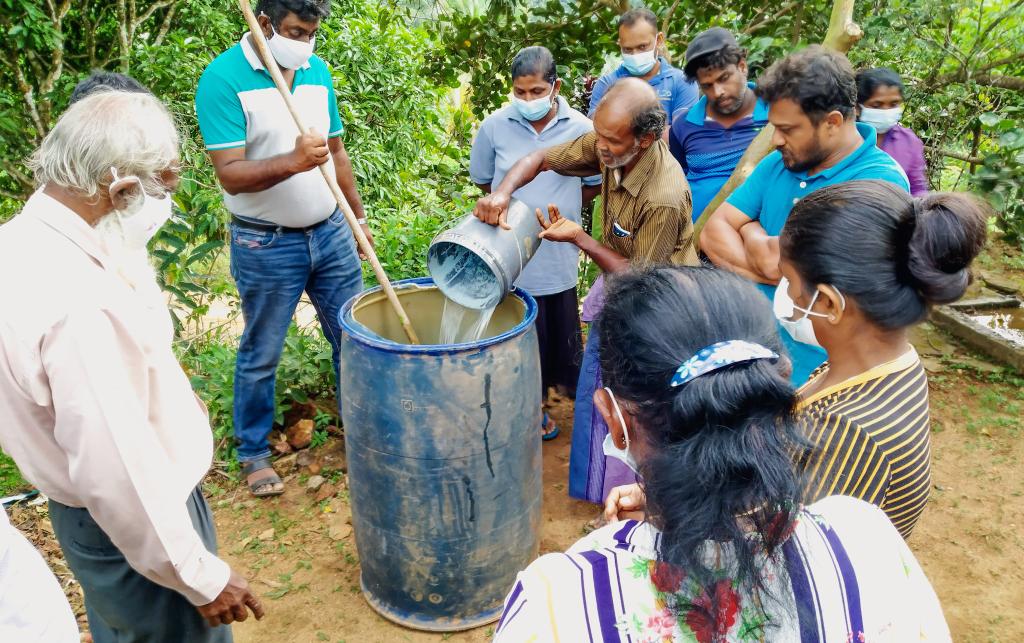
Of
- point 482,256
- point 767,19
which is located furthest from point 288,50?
point 767,19

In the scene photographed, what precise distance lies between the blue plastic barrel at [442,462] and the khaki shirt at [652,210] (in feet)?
1.50

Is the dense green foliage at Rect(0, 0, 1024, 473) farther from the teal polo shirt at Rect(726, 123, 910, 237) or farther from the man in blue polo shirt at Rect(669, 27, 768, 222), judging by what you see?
the teal polo shirt at Rect(726, 123, 910, 237)

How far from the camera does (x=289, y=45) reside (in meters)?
2.86

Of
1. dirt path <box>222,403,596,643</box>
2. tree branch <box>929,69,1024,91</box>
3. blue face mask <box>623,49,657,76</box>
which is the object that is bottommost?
dirt path <box>222,403,596,643</box>

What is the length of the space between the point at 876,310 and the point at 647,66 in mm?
2698

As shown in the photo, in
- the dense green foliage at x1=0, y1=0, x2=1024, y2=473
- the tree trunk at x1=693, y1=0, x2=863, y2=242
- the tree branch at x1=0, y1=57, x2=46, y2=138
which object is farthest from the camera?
the tree branch at x1=0, y1=57, x2=46, y2=138

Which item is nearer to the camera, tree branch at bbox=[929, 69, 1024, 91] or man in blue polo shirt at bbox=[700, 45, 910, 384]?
man in blue polo shirt at bbox=[700, 45, 910, 384]

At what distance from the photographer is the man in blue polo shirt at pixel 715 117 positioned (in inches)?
129

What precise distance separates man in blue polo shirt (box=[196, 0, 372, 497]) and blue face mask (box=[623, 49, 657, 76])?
152 centimetres

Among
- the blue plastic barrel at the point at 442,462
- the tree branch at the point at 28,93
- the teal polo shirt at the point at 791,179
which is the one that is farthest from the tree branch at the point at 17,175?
the teal polo shirt at the point at 791,179

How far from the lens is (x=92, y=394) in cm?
137

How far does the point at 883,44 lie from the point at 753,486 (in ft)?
16.1

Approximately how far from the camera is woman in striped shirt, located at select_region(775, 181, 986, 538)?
4.41 feet

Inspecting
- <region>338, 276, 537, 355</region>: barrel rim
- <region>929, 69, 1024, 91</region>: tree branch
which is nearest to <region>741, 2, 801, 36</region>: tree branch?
<region>929, 69, 1024, 91</region>: tree branch
